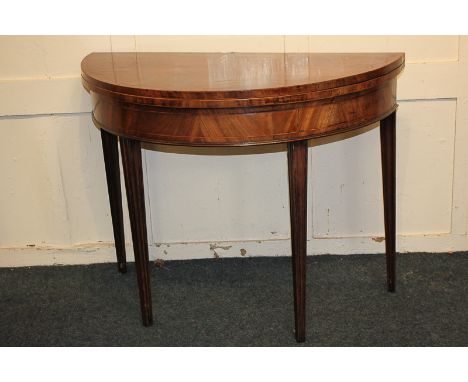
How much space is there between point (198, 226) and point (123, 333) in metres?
0.61

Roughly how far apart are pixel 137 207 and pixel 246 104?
1.81ft

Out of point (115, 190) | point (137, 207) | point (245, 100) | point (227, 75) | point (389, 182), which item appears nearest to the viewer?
point (245, 100)

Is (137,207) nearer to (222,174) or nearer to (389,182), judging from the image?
(222,174)

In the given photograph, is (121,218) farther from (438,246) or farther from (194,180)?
(438,246)

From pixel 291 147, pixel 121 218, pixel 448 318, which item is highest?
pixel 291 147

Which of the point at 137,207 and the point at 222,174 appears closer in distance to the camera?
the point at 137,207

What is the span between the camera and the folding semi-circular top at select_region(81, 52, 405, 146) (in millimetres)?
1873

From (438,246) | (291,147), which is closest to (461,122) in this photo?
(438,246)

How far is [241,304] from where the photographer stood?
2.48 m

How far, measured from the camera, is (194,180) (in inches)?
107

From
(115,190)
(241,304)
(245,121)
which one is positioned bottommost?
(241,304)

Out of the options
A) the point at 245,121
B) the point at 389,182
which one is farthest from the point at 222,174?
the point at 245,121

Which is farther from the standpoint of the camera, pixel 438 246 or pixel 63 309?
pixel 438 246

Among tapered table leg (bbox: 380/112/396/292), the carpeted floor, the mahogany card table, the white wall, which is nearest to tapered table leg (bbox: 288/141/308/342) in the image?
the mahogany card table
